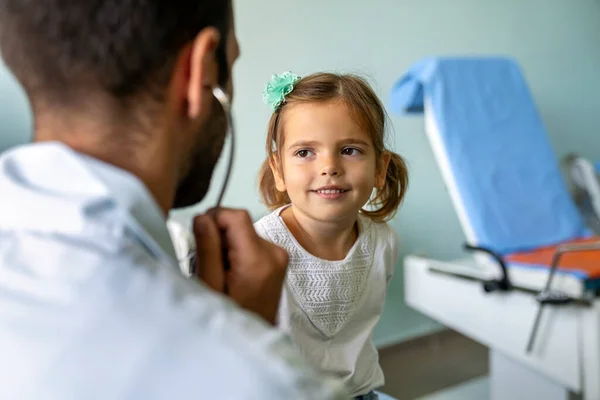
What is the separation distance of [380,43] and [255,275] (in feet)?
2.84

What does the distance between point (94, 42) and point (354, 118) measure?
298mm

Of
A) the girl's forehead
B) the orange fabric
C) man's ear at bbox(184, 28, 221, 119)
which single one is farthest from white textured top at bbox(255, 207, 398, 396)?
the orange fabric

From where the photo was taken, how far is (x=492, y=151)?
159 centimetres

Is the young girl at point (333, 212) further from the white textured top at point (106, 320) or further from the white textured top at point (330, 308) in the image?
the white textured top at point (106, 320)

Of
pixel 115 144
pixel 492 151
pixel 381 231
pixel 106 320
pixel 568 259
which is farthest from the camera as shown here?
pixel 492 151

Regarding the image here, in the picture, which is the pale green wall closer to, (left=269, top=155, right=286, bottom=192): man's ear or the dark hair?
(left=269, top=155, right=286, bottom=192): man's ear

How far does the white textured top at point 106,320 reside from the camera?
31 cm

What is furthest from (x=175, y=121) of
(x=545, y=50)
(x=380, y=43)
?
(x=545, y=50)

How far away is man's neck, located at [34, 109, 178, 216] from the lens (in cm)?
41

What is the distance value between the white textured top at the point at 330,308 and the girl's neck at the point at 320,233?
1 cm

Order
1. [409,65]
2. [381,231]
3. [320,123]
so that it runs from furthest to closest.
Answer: [409,65] < [381,231] < [320,123]

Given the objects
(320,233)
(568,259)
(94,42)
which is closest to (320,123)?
(320,233)

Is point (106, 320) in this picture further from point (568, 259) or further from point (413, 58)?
point (413, 58)

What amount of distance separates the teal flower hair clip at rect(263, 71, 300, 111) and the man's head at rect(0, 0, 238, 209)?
0.15 meters
